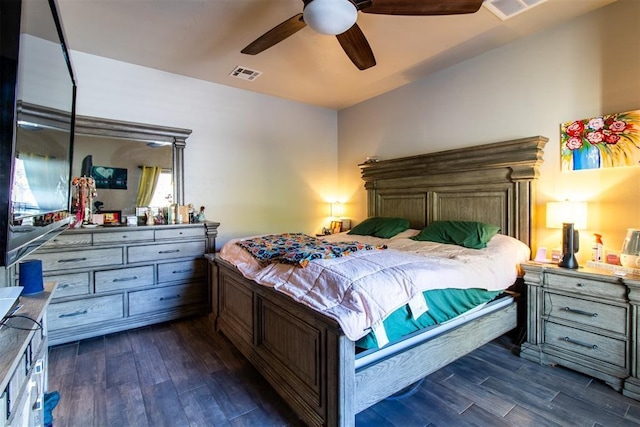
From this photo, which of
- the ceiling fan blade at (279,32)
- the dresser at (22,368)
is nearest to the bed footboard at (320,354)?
the dresser at (22,368)

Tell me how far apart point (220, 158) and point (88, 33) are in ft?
5.61

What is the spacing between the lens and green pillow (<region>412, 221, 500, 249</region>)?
2.75m

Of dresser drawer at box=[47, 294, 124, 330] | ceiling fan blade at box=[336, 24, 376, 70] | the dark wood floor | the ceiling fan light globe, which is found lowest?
the dark wood floor

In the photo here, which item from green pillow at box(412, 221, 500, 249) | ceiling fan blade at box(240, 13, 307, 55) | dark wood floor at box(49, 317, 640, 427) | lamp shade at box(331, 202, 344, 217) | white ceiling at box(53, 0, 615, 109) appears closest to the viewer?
dark wood floor at box(49, 317, 640, 427)

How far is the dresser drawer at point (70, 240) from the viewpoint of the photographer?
2605mm

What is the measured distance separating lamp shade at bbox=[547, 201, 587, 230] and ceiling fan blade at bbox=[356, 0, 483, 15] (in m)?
1.65

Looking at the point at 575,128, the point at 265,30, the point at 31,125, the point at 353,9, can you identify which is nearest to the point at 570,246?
the point at 575,128

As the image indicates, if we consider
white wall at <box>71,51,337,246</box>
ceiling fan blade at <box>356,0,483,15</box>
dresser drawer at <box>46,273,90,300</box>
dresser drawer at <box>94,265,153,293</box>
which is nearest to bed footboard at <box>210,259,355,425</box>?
dresser drawer at <box>94,265,153,293</box>

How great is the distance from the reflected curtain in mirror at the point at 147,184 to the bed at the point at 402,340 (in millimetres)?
1199

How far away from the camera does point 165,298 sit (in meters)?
3.12

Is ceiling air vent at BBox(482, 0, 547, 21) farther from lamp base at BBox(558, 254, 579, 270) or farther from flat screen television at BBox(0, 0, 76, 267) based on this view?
flat screen television at BBox(0, 0, 76, 267)

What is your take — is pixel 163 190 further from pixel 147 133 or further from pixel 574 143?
pixel 574 143

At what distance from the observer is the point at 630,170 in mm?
2314

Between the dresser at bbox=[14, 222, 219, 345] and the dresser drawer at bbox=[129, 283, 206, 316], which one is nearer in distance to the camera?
the dresser at bbox=[14, 222, 219, 345]
